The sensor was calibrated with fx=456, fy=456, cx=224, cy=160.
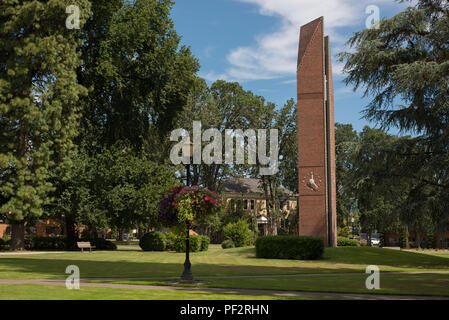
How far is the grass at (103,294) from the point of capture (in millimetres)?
10531

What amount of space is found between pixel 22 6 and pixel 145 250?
2647 centimetres

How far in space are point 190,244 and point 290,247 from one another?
38.1ft

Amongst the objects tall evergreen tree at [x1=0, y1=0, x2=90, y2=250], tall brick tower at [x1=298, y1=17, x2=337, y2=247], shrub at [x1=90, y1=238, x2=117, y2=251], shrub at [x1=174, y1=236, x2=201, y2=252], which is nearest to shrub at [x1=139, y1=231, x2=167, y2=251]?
shrub at [x1=174, y1=236, x2=201, y2=252]

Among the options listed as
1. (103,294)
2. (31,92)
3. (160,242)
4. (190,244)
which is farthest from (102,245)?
(103,294)

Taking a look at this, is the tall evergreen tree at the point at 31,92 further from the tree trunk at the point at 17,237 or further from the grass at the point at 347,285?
the tree trunk at the point at 17,237

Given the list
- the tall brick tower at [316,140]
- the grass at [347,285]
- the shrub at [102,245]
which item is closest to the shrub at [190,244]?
the shrub at [102,245]

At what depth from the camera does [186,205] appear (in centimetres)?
1502

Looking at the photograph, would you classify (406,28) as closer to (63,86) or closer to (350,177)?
(350,177)

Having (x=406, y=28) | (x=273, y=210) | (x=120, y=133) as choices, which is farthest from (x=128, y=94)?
(x=273, y=210)

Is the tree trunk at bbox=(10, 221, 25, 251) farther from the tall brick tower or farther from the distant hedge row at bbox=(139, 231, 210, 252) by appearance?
the tall brick tower

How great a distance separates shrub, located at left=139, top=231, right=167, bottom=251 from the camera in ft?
130

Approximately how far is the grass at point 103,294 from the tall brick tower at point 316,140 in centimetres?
2057

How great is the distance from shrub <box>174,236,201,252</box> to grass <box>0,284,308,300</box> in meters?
24.6
